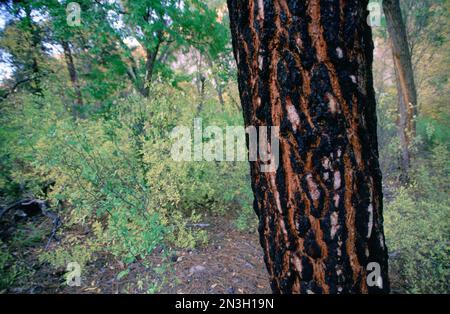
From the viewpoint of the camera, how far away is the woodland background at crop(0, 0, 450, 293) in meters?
2.72

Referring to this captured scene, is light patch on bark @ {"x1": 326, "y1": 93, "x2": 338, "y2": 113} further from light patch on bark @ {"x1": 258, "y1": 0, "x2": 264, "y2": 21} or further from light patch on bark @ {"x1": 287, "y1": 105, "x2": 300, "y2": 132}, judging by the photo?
light patch on bark @ {"x1": 258, "y1": 0, "x2": 264, "y2": 21}

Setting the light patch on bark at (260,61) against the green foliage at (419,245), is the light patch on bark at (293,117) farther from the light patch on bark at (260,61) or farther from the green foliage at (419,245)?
the green foliage at (419,245)

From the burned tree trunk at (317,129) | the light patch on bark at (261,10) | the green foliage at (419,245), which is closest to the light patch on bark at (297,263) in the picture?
the burned tree trunk at (317,129)

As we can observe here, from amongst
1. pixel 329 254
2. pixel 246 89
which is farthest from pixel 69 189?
pixel 329 254

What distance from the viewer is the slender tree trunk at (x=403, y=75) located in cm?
530

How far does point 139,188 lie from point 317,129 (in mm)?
2733

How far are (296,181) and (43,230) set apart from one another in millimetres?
5138

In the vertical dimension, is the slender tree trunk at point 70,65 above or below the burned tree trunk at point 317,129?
above

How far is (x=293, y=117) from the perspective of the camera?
100 cm

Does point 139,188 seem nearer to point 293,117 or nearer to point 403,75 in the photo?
point 293,117

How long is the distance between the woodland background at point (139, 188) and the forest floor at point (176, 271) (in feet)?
0.06

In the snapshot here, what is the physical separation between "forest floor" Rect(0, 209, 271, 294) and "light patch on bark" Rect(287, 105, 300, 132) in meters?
2.16
